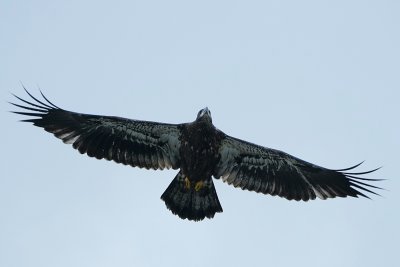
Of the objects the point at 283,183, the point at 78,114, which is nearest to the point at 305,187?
the point at 283,183

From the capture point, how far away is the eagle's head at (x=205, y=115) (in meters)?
20.9

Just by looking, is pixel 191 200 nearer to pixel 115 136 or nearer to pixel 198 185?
pixel 198 185

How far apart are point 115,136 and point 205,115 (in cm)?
206

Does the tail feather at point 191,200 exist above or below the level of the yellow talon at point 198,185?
below

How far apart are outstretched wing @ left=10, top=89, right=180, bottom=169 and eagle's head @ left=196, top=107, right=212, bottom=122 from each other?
0.58 m

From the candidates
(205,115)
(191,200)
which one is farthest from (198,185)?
(205,115)

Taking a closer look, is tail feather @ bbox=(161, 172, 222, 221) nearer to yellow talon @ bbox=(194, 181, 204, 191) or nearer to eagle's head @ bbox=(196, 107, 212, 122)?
yellow talon @ bbox=(194, 181, 204, 191)

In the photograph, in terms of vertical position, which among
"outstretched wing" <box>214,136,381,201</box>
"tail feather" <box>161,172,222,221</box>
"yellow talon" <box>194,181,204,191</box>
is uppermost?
"outstretched wing" <box>214,136,381,201</box>

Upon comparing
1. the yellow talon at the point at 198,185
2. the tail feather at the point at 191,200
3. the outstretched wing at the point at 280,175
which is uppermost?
the outstretched wing at the point at 280,175

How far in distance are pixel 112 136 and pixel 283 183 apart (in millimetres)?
3989

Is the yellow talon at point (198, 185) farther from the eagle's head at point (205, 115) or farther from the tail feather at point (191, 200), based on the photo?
the eagle's head at point (205, 115)

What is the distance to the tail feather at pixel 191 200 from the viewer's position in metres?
21.0

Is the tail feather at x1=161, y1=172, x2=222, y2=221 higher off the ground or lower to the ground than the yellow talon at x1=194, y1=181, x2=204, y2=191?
lower

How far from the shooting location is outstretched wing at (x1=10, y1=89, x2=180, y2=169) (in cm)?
2094
